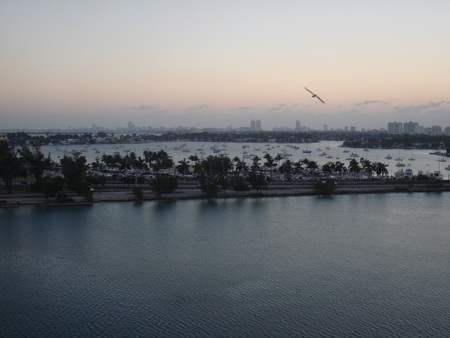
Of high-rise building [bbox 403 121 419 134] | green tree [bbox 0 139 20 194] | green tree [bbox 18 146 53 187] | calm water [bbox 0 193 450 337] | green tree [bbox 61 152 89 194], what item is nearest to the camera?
calm water [bbox 0 193 450 337]

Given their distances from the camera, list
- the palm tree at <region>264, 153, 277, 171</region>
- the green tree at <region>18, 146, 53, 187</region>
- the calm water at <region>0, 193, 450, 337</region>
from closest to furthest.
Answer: the calm water at <region>0, 193, 450, 337</region> < the green tree at <region>18, 146, 53, 187</region> < the palm tree at <region>264, 153, 277, 171</region>

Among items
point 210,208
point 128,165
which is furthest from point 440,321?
point 128,165

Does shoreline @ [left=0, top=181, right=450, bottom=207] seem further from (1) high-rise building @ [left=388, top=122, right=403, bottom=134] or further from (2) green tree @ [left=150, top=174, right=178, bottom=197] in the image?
(1) high-rise building @ [left=388, top=122, right=403, bottom=134]

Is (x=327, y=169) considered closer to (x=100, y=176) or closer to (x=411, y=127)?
(x=100, y=176)

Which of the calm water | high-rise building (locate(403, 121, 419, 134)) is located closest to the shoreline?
the calm water

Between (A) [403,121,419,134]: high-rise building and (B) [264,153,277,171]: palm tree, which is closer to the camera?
(B) [264,153,277,171]: palm tree

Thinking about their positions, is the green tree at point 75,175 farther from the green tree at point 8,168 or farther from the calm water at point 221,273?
the green tree at point 8,168

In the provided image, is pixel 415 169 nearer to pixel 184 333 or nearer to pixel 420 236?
pixel 420 236

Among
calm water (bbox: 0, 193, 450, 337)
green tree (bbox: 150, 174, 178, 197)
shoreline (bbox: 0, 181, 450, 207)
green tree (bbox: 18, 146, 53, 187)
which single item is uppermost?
green tree (bbox: 18, 146, 53, 187)
